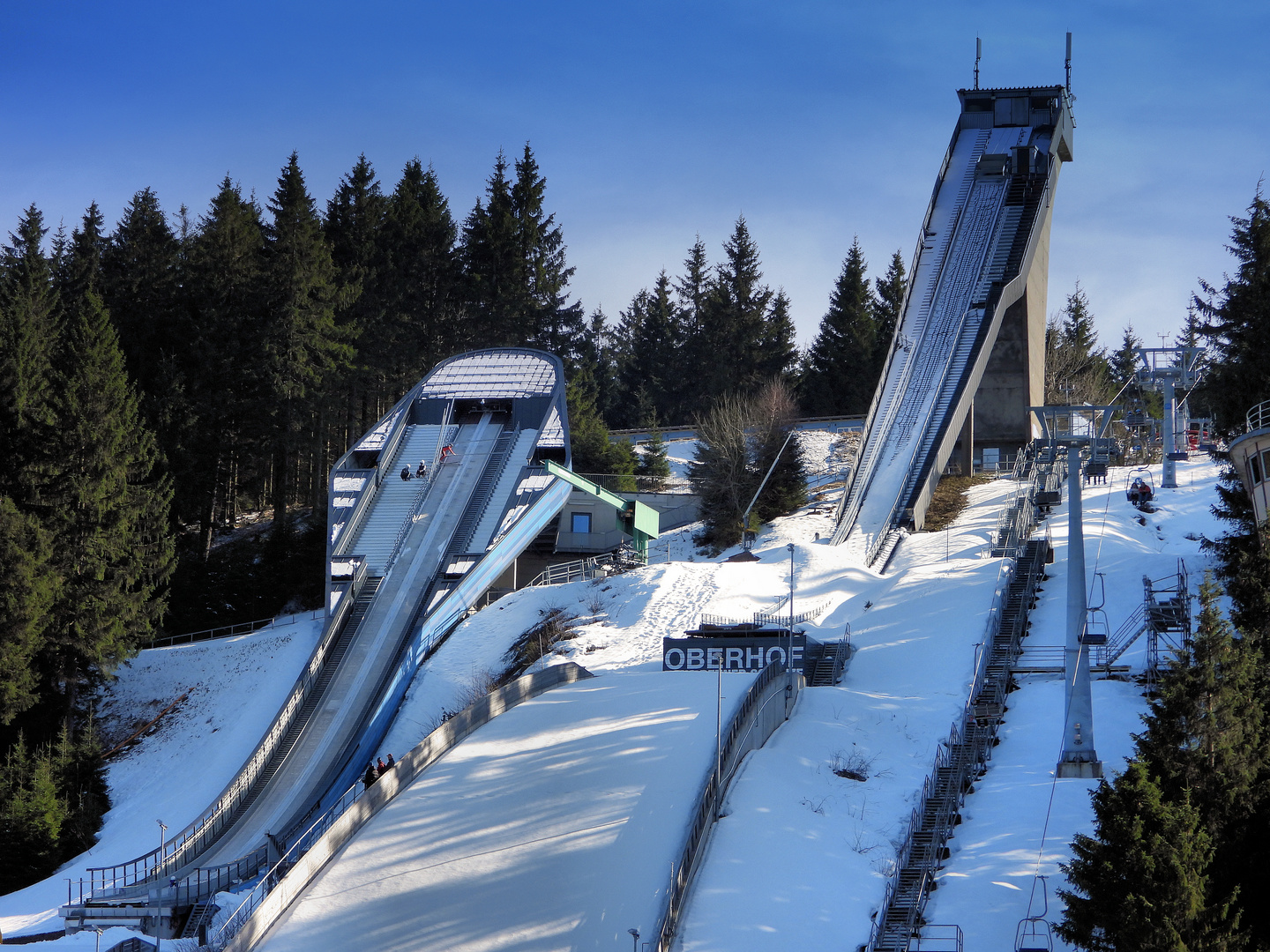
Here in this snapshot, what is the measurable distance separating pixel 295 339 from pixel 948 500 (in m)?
21.7

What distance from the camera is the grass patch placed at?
40.0 metres

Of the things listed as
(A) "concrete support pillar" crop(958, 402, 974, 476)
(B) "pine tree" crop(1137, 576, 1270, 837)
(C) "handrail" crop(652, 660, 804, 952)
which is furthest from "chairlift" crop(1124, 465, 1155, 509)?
(B) "pine tree" crop(1137, 576, 1270, 837)

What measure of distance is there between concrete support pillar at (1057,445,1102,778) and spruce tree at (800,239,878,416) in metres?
46.7

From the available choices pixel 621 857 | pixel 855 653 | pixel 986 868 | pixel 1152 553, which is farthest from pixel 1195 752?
pixel 1152 553

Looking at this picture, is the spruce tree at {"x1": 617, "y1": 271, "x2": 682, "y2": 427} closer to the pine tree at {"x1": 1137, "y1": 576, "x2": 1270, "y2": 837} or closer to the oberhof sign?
the oberhof sign

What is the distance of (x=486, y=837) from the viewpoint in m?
20.1

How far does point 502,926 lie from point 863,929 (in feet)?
14.9

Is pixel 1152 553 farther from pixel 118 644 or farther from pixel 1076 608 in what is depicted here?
pixel 118 644

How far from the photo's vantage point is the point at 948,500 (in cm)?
4294

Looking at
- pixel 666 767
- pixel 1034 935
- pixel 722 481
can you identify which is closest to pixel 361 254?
pixel 722 481

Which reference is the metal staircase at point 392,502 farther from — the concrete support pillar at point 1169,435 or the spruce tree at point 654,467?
the concrete support pillar at point 1169,435

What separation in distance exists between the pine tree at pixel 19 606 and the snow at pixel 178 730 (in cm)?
247

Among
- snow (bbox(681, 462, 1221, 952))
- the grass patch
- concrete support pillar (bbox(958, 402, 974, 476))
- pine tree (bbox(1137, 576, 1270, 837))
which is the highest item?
concrete support pillar (bbox(958, 402, 974, 476))

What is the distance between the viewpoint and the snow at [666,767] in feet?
59.5
